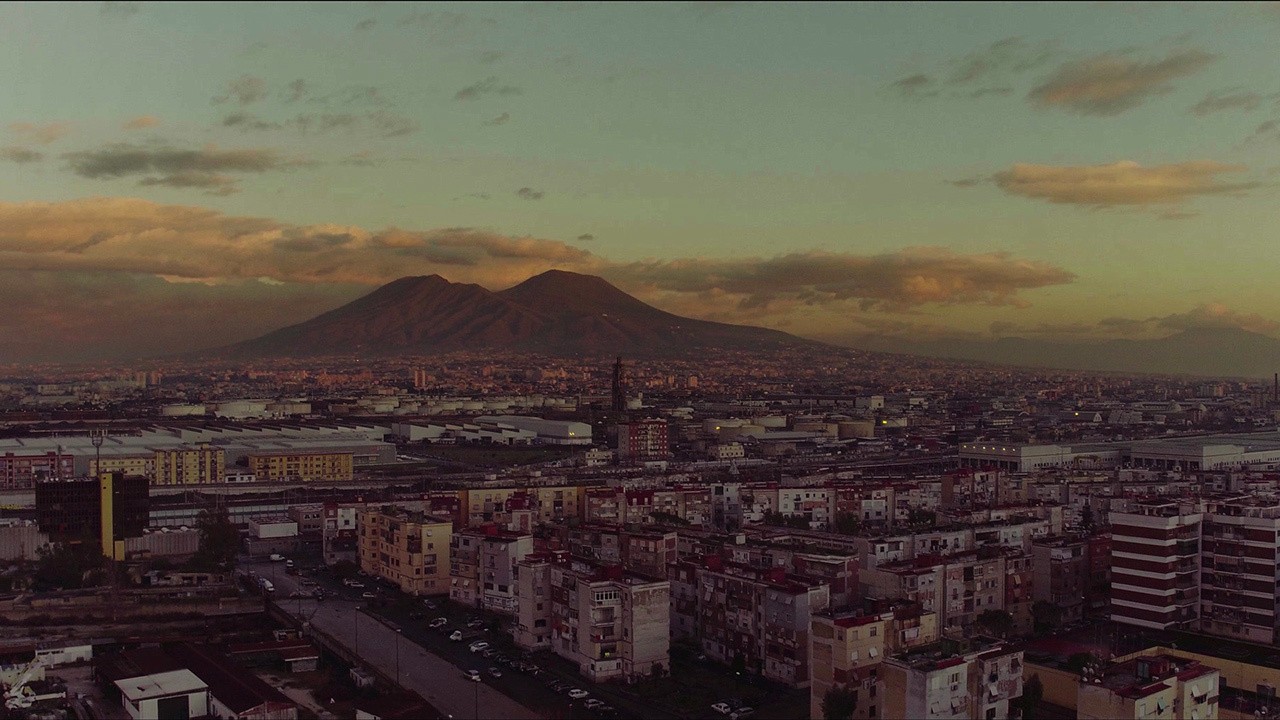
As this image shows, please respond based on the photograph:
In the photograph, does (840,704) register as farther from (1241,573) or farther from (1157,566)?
(1241,573)

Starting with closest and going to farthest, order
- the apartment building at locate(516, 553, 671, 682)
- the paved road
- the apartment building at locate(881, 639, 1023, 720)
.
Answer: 1. the apartment building at locate(881, 639, 1023, 720)
2. the paved road
3. the apartment building at locate(516, 553, 671, 682)

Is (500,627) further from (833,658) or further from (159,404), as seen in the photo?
(159,404)

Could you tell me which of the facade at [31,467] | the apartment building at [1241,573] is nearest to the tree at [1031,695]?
the apartment building at [1241,573]

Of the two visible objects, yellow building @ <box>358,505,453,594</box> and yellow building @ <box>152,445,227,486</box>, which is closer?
yellow building @ <box>358,505,453,594</box>

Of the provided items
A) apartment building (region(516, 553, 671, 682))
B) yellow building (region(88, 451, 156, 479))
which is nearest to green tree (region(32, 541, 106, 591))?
apartment building (region(516, 553, 671, 682))

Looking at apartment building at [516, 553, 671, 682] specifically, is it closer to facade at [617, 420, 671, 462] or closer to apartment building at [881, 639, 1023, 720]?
apartment building at [881, 639, 1023, 720]

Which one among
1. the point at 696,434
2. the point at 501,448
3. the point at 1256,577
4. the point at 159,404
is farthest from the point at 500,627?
the point at 159,404

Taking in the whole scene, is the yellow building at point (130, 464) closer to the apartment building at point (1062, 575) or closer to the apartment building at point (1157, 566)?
the apartment building at point (1062, 575)
